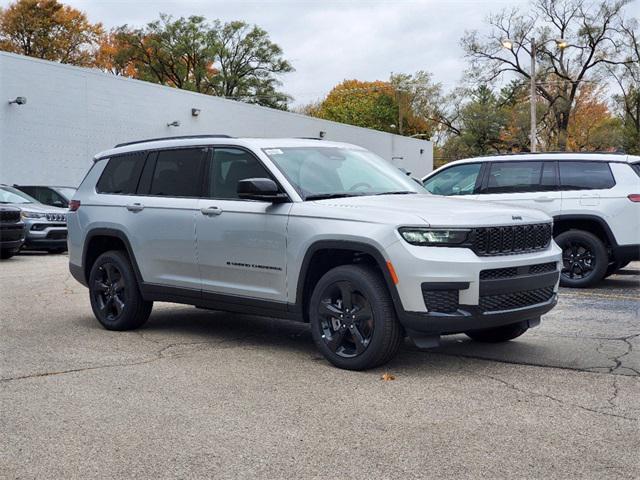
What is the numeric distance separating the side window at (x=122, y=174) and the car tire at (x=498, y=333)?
358 cm

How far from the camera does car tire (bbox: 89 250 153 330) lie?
316 inches

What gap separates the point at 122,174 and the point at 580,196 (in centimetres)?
616

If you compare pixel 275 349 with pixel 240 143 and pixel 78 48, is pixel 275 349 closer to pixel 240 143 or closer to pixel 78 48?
pixel 240 143

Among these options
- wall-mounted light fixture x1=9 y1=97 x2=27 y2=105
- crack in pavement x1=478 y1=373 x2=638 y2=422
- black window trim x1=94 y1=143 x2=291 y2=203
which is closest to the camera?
crack in pavement x1=478 y1=373 x2=638 y2=422

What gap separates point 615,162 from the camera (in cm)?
1108

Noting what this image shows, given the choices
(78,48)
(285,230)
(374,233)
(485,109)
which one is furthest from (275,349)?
(485,109)

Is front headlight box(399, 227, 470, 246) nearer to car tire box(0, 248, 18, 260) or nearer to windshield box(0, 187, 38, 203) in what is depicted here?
car tire box(0, 248, 18, 260)

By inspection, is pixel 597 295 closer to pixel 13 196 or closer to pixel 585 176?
pixel 585 176

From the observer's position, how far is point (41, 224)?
1850 centimetres

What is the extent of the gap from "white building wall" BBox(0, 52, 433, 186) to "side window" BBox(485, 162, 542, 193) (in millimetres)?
10966

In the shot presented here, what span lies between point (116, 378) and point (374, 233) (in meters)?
2.12

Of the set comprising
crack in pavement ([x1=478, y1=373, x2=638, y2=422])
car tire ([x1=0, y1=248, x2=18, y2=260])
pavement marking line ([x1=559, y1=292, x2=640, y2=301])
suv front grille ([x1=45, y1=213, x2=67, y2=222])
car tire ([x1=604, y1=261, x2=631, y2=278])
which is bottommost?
car tire ([x1=0, y1=248, x2=18, y2=260])

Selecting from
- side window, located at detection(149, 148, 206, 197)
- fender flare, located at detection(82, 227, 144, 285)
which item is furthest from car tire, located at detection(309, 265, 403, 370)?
fender flare, located at detection(82, 227, 144, 285)

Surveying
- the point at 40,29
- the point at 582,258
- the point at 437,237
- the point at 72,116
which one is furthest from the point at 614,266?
the point at 40,29
